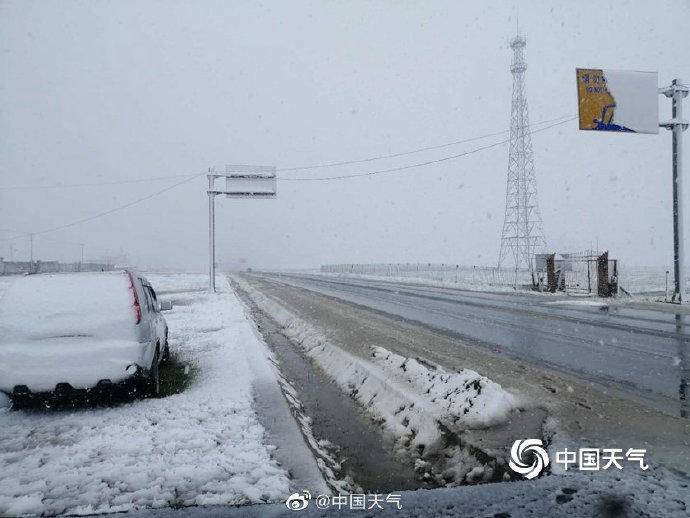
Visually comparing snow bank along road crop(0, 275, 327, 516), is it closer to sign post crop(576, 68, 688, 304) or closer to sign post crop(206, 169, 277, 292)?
sign post crop(576, 68, 688, 304)

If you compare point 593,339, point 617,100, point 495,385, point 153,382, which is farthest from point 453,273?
point 153,382

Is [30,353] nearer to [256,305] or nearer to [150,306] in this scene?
[150,306]

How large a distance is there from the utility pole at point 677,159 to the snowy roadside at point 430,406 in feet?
59.6

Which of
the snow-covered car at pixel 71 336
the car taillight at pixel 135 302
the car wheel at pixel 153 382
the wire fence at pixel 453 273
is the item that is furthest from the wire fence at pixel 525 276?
the snow-covered car at pixel 71 336

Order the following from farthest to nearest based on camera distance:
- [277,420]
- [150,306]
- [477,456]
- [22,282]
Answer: [150,306], [22,282], [277,420], [477,456]

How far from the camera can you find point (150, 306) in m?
7.07

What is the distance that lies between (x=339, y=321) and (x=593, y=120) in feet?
50.9

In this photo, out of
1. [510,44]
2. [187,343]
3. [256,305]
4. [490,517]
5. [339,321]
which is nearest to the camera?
[490,517]

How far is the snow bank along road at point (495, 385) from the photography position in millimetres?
4203

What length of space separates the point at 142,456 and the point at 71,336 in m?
2.01

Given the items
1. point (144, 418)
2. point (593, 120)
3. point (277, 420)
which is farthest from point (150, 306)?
point (593, 120)

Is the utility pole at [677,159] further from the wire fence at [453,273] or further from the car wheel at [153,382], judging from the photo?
the car wheel at [153,382]

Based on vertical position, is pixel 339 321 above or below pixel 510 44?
below

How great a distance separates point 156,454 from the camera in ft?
13.4
